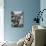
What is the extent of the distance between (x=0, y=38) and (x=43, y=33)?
3004 mm

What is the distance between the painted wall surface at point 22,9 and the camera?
528 centimetres

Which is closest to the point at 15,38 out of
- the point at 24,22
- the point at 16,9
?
the point at 24,22

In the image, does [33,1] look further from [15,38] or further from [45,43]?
[45,43]

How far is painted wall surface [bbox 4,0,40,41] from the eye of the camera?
17.3 feet

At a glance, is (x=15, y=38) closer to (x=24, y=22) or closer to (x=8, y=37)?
(x=8, y=37)

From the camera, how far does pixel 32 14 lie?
5324 millimetres

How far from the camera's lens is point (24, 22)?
5344 mm

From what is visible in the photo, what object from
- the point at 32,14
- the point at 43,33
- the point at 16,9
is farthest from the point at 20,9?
the point at 43,33

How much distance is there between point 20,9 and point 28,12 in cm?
33

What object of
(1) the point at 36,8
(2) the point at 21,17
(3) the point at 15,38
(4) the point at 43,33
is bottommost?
(3) the point at 15,38

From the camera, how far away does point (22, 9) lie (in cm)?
532

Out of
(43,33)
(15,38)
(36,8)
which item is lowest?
(15,38)

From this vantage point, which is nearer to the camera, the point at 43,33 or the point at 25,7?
the point at 43,33

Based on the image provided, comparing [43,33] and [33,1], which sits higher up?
[33,1]
